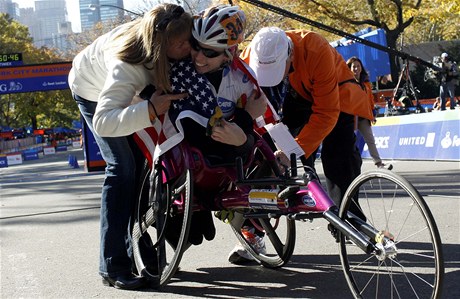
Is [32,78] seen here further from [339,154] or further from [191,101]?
[191,101]

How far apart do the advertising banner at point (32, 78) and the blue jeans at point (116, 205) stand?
58.8ft

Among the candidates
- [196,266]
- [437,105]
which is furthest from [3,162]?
[196,266]

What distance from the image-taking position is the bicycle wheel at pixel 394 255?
3.18 m

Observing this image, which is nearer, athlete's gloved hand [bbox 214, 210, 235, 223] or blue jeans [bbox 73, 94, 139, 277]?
athlete's gloved hand [bbox 214, 210, 235, 223]

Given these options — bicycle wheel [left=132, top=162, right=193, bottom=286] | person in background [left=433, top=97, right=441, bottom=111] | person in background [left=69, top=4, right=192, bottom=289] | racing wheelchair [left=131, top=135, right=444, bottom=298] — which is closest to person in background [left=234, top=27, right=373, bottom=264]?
racing wheelchair [left=131, top=135, right=444, bottom=298]

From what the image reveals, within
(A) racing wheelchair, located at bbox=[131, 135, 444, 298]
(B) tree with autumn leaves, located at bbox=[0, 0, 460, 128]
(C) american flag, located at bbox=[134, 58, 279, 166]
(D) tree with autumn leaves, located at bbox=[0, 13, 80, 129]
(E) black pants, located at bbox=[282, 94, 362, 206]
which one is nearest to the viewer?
(A) racing wheelchair, located at bbox=[131, 135, 444, 298]

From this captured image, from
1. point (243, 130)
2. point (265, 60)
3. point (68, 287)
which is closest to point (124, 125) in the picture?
point (243, 130)

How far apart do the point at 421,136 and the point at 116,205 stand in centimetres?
997

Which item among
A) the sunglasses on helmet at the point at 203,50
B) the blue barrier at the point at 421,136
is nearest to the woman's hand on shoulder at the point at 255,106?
the sunglasses on helmet at the point at 203,50

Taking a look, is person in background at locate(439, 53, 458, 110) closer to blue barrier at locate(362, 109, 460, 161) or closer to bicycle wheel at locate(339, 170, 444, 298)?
blue barrier at locate(362, 109, 460, 161)

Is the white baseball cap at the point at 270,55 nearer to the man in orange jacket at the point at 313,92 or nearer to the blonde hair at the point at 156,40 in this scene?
the man in orange jacket at the point at 313,92

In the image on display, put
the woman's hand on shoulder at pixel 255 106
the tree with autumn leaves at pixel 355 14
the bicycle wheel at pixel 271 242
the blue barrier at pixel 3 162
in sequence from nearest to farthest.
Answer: the woman's hand on shoulder at pixel 255 106 → the bicycle wheel at pixel 271 242 → the blue barrier at pixel 3 162 → the tree with autumn leaves at pixel 355 14

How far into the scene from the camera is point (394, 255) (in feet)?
10.8

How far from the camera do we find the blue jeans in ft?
14.9
